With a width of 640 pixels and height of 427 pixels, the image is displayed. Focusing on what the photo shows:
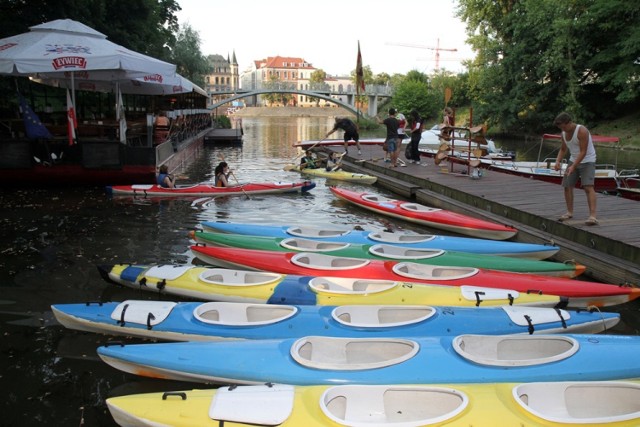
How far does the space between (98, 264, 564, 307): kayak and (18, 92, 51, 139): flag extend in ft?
29.2

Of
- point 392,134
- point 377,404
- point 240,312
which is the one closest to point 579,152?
point 240,312

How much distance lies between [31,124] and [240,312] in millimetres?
11267

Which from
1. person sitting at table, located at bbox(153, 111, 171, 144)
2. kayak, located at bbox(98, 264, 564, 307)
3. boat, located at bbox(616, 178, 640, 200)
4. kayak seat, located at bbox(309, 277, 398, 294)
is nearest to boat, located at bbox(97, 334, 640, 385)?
kayak, located at bbox(98, 264, 564, 307)

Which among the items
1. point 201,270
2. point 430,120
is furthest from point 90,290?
point 430,120

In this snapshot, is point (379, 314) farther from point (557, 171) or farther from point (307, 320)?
point (557, 171)

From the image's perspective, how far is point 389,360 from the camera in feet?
14.1

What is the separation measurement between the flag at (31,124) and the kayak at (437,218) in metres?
8.70

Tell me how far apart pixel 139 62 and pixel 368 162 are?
882 cm

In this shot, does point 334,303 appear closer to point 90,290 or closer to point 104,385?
point 104,385

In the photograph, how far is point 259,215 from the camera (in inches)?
485

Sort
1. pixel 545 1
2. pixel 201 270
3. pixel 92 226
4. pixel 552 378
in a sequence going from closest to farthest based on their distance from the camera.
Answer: pixel 552 378 → pixel 201 270 → pixel 92 226 → pixel 545 1

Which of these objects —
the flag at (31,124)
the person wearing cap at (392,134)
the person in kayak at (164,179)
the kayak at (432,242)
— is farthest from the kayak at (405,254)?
the person wearing cap at (392,134)

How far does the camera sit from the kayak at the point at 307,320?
203 inches

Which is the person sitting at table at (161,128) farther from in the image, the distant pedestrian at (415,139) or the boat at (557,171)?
the boat at (557,171)
